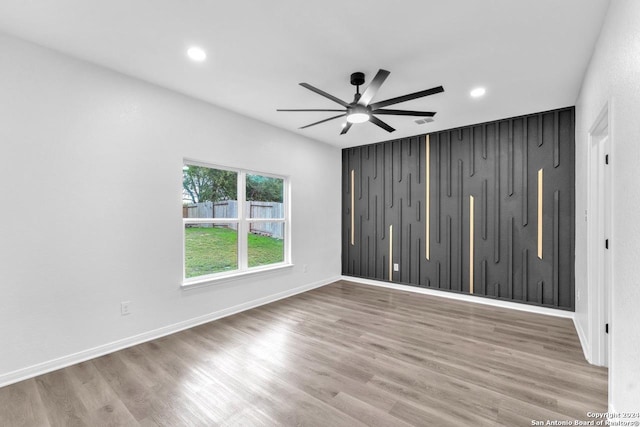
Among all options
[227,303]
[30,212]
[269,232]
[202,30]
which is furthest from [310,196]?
[30,212]

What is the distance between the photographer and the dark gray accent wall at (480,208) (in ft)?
12.6

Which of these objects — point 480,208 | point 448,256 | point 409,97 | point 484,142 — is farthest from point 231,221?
point 484,142

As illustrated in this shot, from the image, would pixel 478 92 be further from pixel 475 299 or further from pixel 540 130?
pixel 475 299

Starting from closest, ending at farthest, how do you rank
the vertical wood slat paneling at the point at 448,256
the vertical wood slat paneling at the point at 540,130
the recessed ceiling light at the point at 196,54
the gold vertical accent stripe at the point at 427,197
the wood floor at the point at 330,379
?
the wood floor at the point at 330,379 < the recessed ceiling light at the point at 196,54 < the vertical wood slat paneling at the point at 540,130 < the vertical wood slat paneling at the point at 448,256 < the gold vertical accent stripe at the point at 427,197

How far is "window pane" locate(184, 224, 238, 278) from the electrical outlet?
0.71m

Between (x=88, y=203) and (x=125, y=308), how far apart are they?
110 cm

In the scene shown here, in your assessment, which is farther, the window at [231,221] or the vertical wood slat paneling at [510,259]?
the vertical wood slat paneling at [510,259]

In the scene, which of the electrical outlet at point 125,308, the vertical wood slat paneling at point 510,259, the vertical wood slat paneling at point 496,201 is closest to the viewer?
the electrical outlet at point 125,308

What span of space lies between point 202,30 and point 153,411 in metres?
2.81

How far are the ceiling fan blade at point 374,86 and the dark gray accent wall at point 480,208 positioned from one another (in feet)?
9.00

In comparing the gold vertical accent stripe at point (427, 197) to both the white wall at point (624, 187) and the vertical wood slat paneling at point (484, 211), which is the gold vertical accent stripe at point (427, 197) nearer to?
the vertical wood slat paneling at point (484, 211)

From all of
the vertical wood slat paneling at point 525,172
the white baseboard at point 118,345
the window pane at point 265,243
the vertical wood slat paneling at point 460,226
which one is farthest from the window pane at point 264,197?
the vertical wood slat paneling at point 525,172

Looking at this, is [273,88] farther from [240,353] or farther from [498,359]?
[498,359]

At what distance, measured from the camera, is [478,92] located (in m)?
3.29
